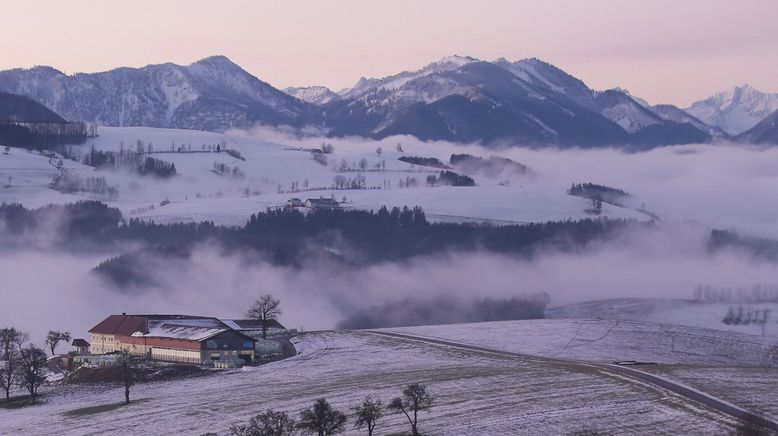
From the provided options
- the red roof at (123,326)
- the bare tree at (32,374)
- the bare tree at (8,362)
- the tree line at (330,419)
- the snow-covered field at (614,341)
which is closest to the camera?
the tree line at (330,419)

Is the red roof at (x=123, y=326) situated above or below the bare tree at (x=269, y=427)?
above

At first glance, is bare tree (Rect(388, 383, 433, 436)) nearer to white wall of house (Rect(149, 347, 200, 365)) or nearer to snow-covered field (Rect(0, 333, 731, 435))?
snow-covered field (Rect(0, 333, 731, 435))

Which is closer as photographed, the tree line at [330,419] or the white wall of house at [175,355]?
the tree line at [330,419]

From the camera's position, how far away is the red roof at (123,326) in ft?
579

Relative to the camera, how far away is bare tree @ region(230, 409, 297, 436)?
104 meters

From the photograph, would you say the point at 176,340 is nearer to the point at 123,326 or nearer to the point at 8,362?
the point at 123,326

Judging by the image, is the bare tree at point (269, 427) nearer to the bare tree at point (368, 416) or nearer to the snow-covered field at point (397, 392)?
the bare tree at point (368, 416)

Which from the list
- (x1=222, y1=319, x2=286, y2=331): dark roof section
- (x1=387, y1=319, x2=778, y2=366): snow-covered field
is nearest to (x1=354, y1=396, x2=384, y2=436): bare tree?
(x1=387, y1=319, x2=778, y2=366): snow-covered field

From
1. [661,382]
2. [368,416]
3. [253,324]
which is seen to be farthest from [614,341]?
[368,416]

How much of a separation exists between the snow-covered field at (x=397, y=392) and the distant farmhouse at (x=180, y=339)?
7105mm

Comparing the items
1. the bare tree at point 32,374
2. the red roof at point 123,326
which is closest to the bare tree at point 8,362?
the bare tree at point 32,374

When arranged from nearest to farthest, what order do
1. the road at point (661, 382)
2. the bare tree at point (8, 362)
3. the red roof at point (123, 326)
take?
the road at point (661, 382), the bare tree at point (8, 362), the red roof at point (123, 326)

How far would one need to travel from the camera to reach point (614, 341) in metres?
175

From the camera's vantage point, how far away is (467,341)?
17575 cm
